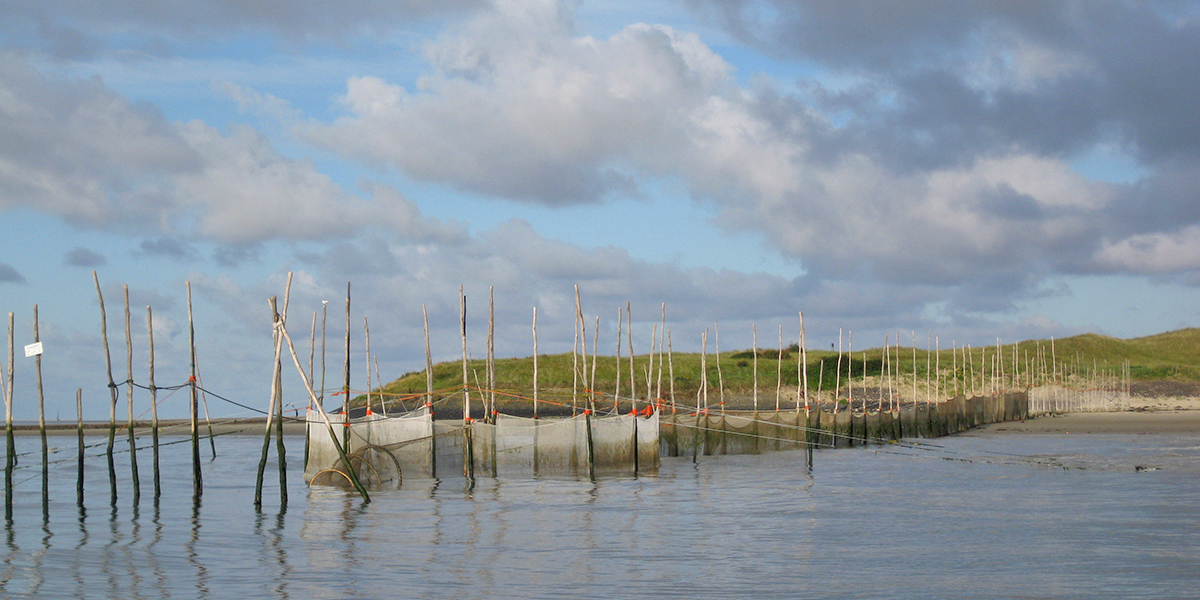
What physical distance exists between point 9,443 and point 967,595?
1749cm

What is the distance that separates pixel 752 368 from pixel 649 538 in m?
58.4

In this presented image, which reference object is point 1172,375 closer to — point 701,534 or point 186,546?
point 701,534

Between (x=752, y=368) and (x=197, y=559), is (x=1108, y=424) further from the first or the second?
(x=197, y=559)

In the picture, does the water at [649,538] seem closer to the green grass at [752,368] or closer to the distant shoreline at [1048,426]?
the distant shoreline at [1048,426]

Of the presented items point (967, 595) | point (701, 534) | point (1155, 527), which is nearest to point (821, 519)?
point (701, 534)

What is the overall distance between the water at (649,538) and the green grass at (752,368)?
29871mm

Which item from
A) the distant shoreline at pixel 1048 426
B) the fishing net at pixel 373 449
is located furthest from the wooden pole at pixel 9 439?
the distant shoreline at pixel 1048 426

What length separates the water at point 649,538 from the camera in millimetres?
14180

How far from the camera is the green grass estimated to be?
231ft

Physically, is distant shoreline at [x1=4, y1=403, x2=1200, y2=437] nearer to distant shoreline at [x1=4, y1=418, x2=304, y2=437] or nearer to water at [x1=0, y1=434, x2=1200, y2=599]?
distant shoreline at [x1=4, y1=418, x2=304, y2=437]

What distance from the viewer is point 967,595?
13445 mm

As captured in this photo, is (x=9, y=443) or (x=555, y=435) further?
(x=555, y=435)

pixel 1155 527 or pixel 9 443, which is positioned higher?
pixel 9 443

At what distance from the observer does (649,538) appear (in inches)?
709
